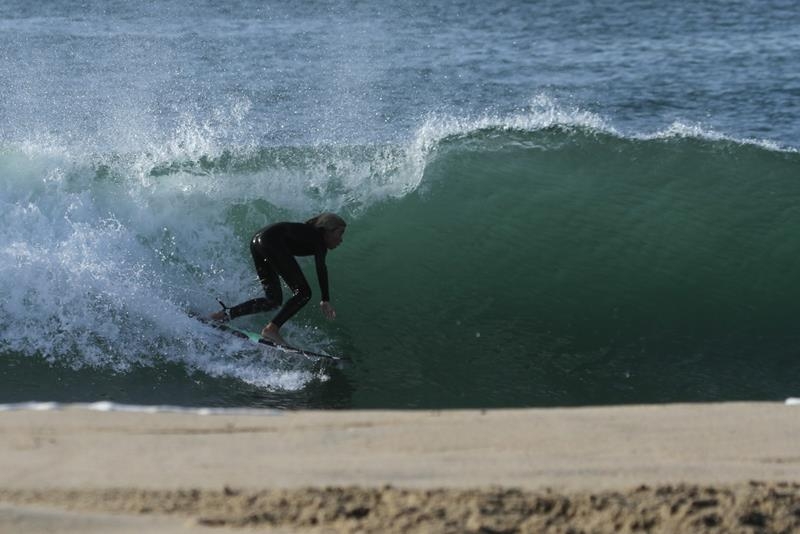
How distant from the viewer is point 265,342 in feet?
27.7

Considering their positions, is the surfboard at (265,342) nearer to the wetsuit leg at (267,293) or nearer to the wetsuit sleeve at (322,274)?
the wetsuit leg at (267,293)

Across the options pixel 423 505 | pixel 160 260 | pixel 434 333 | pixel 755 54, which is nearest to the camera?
pixel 423 505

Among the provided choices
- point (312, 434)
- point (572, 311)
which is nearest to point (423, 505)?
point (312, 434)

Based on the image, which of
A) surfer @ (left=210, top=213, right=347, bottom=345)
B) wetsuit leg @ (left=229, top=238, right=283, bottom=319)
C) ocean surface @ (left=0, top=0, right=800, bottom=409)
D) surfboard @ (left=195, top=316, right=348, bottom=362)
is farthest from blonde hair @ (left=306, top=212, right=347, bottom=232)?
ocean surface @ (left=0, top=0, right=800, bottom=409)

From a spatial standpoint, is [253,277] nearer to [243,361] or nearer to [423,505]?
[243,361]

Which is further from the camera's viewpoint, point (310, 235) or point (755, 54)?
point (755, 54)

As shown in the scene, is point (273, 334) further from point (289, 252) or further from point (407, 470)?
point (407, 470)

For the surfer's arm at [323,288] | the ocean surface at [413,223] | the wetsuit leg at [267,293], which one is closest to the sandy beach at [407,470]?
the ocean surface at [413,223]

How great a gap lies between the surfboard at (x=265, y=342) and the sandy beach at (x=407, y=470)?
206 centimetres

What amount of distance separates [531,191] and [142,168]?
4.35m

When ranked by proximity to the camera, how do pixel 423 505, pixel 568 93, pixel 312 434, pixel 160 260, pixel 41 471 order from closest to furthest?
pixel 423 505 < pixel 41 471 < pixel 312 434 < pixel 160 260 < pixel 568 93

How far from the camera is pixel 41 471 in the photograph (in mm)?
5332

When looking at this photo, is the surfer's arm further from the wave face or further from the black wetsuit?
the wave face

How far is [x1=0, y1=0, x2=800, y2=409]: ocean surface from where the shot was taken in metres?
8.50
